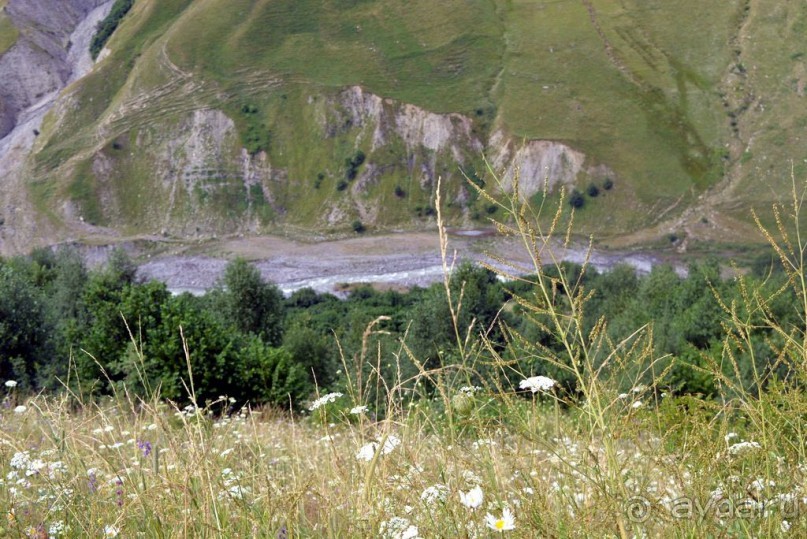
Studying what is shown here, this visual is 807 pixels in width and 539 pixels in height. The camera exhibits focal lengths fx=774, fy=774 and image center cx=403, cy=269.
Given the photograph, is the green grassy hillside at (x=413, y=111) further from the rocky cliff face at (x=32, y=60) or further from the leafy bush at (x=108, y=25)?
the leafy bush at (x=108, y=25)

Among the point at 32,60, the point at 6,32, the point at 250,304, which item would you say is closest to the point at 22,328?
the point at 250,304

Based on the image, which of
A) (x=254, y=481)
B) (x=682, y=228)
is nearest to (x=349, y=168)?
(x=682, y=228)

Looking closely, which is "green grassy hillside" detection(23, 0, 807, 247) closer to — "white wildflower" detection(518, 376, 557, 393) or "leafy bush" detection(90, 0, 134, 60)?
"leafy bush" detection(90, 0, 134, 60)

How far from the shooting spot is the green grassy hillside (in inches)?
3708

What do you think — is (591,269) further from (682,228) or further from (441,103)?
(441,103)

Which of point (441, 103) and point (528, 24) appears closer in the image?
point (441, 103)

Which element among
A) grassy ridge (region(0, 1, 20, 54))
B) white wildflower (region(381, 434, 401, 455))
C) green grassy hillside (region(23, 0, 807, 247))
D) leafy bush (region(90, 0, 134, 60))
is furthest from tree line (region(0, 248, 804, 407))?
grassy ridge (region(0, 1, 20, 54))

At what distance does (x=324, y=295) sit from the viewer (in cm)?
7462

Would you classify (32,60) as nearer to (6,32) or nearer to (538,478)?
(6,32)

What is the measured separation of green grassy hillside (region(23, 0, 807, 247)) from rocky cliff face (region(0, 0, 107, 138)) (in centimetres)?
1971

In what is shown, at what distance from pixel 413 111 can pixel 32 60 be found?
71359 millimetres

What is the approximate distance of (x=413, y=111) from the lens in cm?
10338

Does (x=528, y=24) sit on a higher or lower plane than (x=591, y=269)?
higher

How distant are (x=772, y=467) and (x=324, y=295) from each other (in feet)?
238
